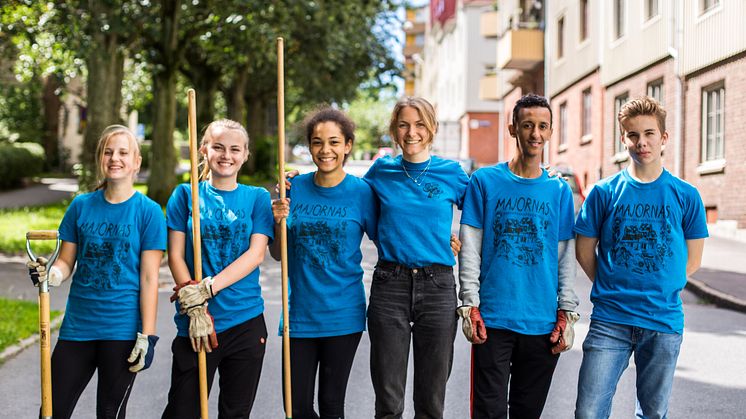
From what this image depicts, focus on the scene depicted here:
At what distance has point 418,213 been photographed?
13.7ft

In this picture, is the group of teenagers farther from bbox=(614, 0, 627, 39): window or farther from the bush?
the bush

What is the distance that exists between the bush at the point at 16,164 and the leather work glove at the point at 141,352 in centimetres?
2575

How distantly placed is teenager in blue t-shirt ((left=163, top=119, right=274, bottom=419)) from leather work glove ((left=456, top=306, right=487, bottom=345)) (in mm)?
879

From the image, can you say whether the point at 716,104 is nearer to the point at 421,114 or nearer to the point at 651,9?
the point at 651,9

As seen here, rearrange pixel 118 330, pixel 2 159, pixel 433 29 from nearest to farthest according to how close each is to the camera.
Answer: pixel 118 330
pixel 2 159
pixel 433 29

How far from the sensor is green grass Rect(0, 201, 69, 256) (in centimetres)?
1373

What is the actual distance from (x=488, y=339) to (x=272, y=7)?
14552 millimetres

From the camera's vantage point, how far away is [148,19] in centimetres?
2017

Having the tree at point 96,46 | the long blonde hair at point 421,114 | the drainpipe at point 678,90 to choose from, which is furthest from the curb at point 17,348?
the drainpipe at point 678,90

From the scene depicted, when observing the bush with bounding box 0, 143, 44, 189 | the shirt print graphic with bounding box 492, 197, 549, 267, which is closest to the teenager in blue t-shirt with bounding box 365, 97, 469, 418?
the shirt print graphic with bounding box 492, 197, 549, 267

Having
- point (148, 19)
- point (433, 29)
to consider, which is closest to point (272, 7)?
point (148, 19)

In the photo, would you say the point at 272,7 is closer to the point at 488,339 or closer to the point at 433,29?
the point at 488,339

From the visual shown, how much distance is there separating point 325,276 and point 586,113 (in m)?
24.6

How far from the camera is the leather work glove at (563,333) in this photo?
4.09 meters
